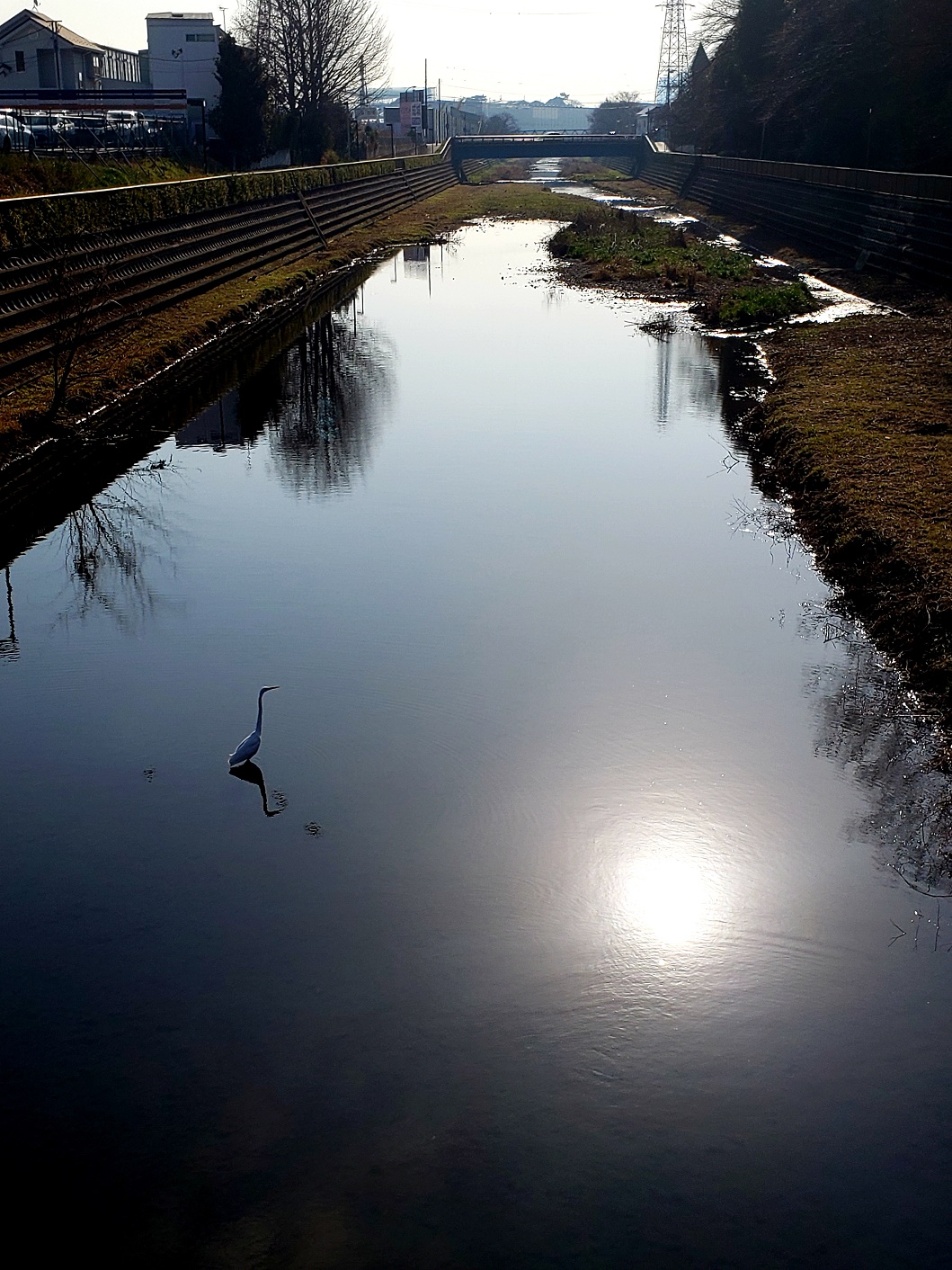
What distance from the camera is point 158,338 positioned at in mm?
20812

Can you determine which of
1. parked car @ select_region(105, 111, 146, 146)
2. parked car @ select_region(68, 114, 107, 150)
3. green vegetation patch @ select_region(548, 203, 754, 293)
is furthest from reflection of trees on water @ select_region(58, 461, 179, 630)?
parked car @ select_region(105, 111, 146, 146)

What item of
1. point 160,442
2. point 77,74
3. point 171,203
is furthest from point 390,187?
point 160,442

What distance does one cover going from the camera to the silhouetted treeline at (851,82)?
1543 inches

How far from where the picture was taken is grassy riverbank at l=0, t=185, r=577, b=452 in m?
15.2

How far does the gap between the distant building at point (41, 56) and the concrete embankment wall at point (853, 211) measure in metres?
33.0

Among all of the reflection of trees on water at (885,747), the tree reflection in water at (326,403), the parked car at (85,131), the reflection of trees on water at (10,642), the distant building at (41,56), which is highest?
the distant building at (41,56)

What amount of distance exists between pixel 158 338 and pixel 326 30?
52.2 meters

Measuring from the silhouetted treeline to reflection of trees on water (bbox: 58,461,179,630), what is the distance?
31.9 m

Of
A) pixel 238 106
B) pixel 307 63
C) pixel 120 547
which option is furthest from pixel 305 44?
pixel 120 547

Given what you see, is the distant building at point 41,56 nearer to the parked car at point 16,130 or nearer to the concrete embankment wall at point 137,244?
the concrete embankment wall at point 137,244

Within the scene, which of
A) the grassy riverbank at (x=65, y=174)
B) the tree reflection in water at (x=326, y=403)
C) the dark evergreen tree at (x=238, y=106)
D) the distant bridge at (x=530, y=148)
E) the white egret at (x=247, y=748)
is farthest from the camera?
the distant bridge at (x=530, y=148)

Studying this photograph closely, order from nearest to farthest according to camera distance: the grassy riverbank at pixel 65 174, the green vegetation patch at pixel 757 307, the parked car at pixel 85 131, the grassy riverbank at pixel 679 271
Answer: the grassy riverbank at pixel 65 174 < the green vegetation patch at pixel 757 307 < the grassy riverbank at pixel 679 271 < the parked car at pixel 85 131

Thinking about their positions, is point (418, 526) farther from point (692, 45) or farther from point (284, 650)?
point (692, 45)

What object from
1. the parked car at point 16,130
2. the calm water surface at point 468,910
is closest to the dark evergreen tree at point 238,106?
the parked car at point 16,130
